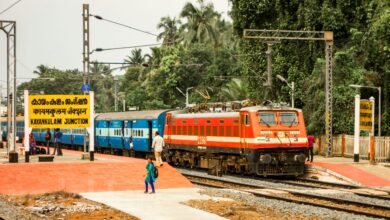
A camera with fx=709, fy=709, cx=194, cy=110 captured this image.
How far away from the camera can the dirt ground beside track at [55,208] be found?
18.8 m

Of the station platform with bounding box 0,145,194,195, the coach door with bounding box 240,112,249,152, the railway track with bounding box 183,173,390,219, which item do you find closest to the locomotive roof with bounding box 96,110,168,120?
the coach door with bounding box 240,112,249,152

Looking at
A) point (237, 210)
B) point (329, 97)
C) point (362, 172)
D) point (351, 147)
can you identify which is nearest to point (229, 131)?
point (362, 172)

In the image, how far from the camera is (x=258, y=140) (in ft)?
103

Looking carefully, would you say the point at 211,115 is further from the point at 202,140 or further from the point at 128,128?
the point at 128,128

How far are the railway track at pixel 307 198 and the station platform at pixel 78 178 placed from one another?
205cm

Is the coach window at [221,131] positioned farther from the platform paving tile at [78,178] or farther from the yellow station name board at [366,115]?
the yellow station name board at [366,115]

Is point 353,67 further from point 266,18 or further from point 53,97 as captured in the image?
point 53,97

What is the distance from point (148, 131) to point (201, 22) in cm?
5071

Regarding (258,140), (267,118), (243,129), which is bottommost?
(258,140)

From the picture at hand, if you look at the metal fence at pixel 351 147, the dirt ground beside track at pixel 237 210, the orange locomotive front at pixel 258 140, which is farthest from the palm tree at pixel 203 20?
the dirt ground beside track at pixel 237 210

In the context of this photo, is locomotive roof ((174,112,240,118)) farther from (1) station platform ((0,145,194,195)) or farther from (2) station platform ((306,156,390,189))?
(1) station platform ((0,145,194,195))

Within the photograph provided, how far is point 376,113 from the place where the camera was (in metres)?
49.8

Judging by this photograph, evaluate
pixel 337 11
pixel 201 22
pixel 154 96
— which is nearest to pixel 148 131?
pixel 337 11

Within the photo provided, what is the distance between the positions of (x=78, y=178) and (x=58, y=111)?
6682mm
